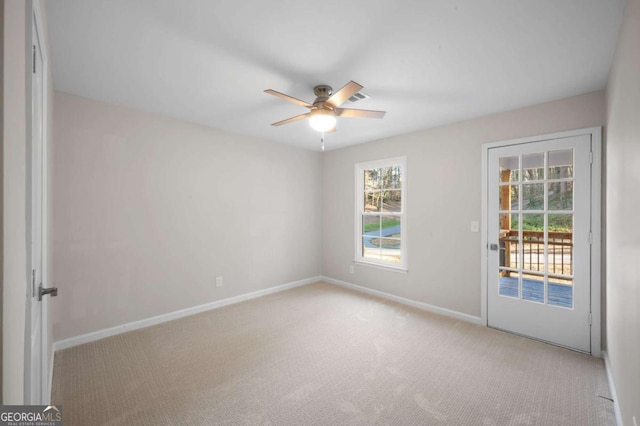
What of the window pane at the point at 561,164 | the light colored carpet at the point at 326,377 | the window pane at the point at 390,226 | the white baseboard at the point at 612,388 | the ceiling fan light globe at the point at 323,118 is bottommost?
the light colored carpet at the point at 326,377

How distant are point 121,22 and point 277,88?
1.21 meters

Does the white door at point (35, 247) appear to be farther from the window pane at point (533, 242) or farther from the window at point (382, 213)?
the window pane at point (533, 242)

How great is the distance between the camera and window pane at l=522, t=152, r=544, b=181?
3.07m

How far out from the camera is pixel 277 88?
2629 millimetres

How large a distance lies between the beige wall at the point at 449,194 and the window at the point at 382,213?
14 cm

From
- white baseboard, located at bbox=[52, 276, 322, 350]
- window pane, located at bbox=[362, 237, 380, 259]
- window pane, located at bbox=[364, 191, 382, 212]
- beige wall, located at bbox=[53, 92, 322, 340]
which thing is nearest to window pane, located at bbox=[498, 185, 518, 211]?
window pane, located at bbox=[364, 191, 382, 212]

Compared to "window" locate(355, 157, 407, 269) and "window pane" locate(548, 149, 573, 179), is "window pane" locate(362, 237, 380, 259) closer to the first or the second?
"window" locate(355, 157, 407, 269)

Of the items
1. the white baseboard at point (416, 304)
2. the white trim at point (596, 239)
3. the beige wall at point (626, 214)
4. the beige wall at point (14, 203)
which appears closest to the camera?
the beige wall at point (14, 203)

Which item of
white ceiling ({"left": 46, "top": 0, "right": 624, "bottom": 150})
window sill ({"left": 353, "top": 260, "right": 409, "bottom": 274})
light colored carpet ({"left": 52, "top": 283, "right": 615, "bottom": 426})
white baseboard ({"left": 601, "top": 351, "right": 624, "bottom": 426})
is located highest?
white ceiling ({"left": 46, "top": 0, "right": 624, "bottom": 150})

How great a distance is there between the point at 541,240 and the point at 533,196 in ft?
1.61

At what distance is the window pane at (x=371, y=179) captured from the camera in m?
4.69

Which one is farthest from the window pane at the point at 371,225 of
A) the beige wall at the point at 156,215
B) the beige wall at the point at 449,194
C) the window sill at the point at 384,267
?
the beige wall at the point at 156,215

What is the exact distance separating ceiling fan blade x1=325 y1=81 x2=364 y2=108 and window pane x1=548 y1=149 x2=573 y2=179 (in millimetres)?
2352

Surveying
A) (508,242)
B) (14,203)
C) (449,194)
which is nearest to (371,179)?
(449,194)
